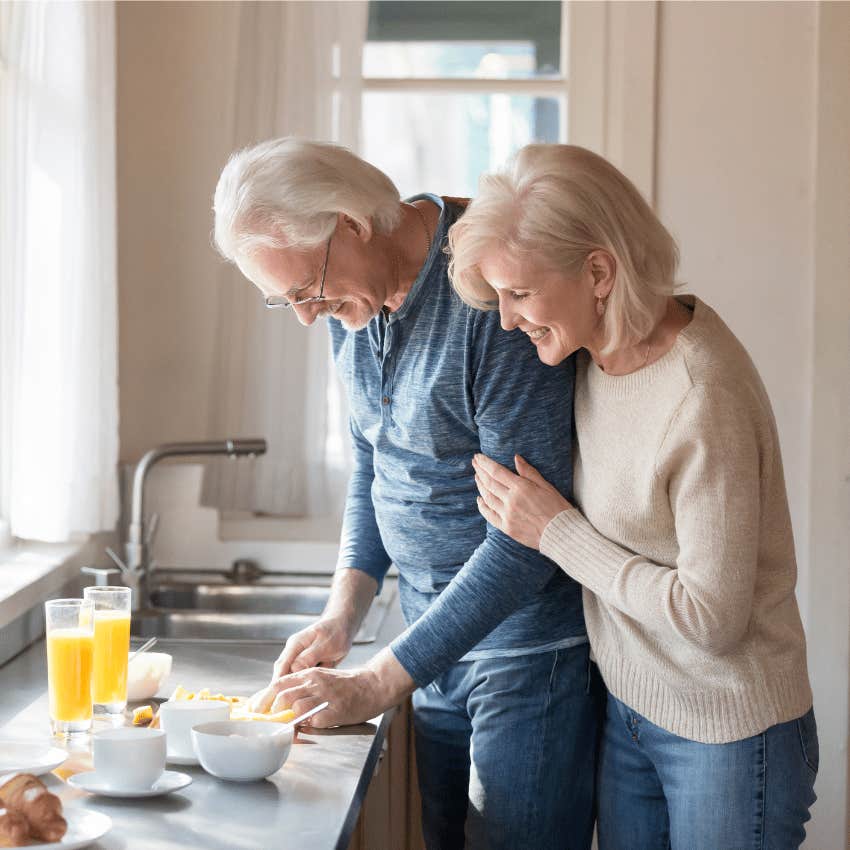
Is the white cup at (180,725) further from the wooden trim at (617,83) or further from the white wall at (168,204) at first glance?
the wooden trim at (617,83)

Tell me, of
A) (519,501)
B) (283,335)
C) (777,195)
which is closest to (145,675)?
(519,501)

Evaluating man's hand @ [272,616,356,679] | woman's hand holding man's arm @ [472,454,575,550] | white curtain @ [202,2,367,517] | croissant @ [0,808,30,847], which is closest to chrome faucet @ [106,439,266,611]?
white curtain @ [202,2,367,517]

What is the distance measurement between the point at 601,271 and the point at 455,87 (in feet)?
4.84

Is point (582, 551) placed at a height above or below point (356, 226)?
below

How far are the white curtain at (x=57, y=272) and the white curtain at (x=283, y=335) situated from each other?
37cm

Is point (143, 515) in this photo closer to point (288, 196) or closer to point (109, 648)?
point (109, 648)

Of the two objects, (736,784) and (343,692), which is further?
(343,692)

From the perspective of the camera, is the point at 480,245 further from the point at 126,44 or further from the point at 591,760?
the point at 126,44

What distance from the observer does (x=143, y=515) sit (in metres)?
2.40

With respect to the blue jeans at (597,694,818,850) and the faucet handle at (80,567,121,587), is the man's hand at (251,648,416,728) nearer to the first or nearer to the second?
the blue jeans at (597,694,818,850)

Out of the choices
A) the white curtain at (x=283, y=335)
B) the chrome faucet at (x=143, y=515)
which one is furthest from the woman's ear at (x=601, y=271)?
the white curtain at (x=283, y=335)

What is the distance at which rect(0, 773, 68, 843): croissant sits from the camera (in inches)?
44.6

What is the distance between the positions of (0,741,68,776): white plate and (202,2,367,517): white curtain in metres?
1.30

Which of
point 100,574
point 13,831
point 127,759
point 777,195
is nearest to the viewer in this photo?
point 13,831
